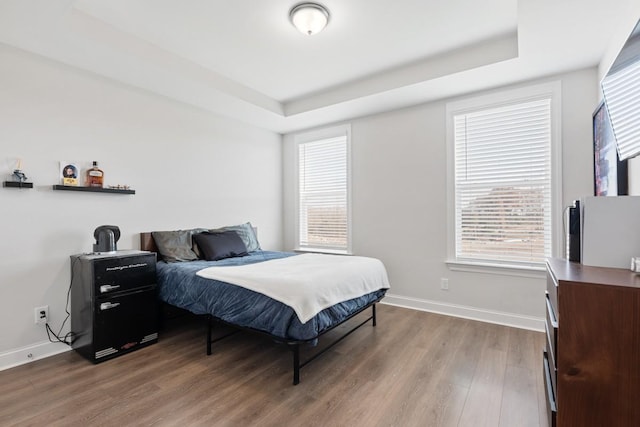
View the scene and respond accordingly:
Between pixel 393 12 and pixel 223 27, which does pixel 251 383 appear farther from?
pixel 393 12

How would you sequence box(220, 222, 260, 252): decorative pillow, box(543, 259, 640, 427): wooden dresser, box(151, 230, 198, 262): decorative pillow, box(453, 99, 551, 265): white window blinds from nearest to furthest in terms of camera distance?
box(543, 259, 640, 427): wooden dresser < box(453, 99, 551, 265): white window blinds < box(151, 230, 198, 262): decorative pillow < box(220, 222, 260, 252): decorative pillow

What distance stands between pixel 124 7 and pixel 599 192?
3933 millimetres

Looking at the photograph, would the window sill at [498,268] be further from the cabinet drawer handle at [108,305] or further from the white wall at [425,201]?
the cabinet drawer handle at [108,305]

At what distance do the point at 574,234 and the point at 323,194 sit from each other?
10.7 ft

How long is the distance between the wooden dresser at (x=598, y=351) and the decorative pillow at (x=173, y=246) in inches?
123

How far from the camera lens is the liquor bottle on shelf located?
2.84m

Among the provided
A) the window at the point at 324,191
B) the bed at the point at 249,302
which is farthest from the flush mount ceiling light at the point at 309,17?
the window at the point at 324,191

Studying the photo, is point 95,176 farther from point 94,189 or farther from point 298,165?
point 298,165

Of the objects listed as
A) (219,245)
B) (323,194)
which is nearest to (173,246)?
(219,245)

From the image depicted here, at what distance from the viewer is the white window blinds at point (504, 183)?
3068mm

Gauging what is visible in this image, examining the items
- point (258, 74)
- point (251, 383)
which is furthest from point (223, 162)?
point (251, 383)

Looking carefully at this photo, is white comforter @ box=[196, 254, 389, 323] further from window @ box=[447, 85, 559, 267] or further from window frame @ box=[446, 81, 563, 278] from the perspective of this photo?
window @ box=[447, 85, 559, 267]

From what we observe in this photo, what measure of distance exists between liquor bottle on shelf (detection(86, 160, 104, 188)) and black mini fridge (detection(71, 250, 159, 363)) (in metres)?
0.66

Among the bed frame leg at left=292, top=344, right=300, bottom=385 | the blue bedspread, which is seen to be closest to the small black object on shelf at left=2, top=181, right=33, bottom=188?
the blue bedspread
